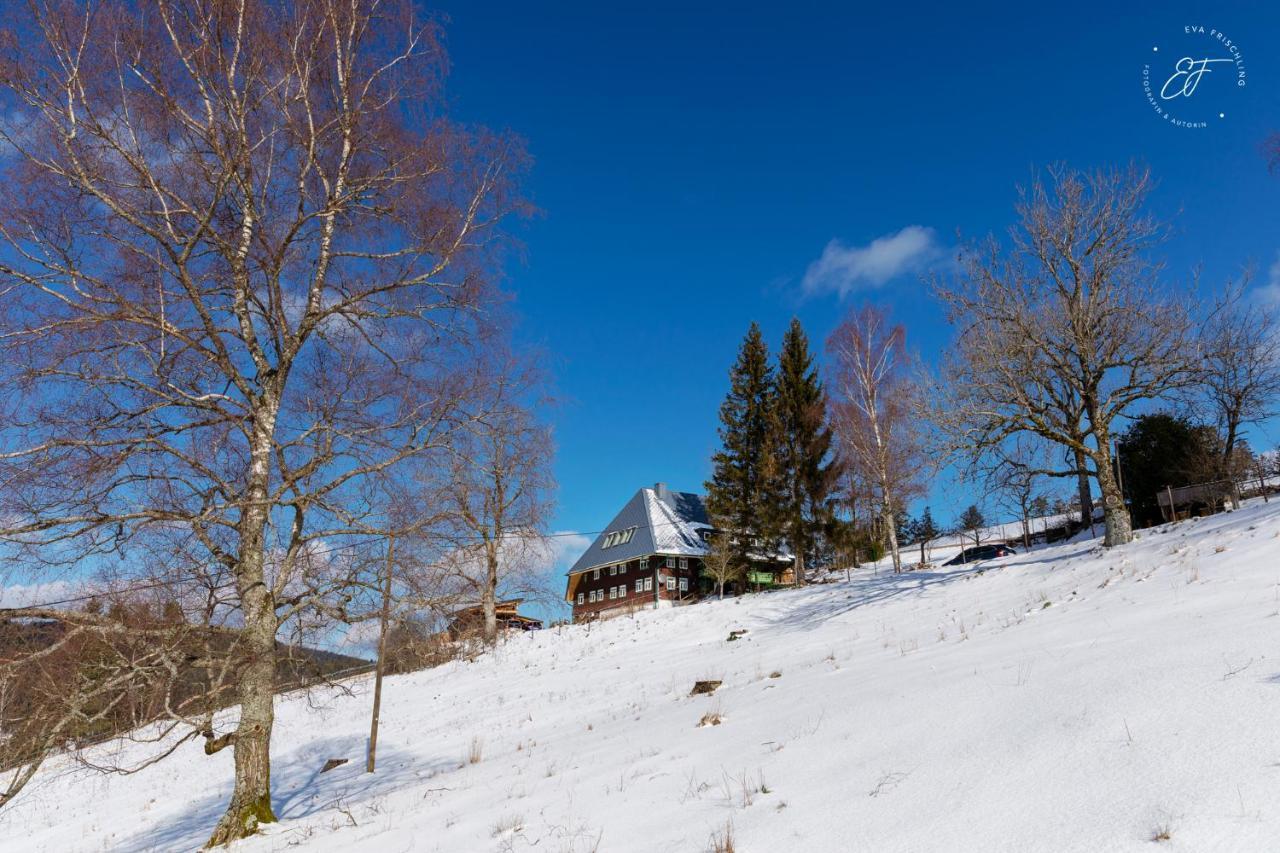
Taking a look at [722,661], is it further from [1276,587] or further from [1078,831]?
[1078,831]

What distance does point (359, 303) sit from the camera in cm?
872

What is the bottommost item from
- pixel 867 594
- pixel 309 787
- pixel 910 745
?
pixel 309 787

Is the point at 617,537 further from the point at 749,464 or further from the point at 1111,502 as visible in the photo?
the point at 1111,502

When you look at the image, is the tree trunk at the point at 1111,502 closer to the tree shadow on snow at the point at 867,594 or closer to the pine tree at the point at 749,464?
the tree shadow on snow at the point at 867,594

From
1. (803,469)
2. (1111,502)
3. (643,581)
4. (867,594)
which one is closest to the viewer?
(1111,502)

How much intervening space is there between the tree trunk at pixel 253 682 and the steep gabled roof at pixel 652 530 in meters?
31.3

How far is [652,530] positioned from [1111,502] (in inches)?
1051

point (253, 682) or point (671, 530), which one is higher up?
point (671, 530)

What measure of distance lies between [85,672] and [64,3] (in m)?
6.31

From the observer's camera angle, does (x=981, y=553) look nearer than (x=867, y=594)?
No

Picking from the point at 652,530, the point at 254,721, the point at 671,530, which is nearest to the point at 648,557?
the point at 652,530

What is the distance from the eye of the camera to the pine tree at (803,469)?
3036cm

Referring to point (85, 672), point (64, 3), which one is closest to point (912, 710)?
point (85, 672)

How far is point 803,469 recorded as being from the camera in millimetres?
30953
